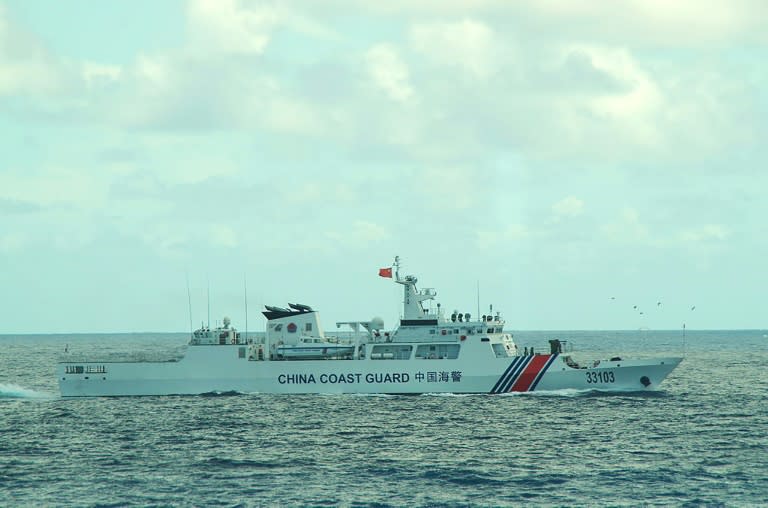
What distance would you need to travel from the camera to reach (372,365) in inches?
2090

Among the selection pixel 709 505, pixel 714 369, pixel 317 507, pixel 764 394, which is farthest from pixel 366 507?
pixel 714 369

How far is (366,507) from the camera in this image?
27609 millimetres

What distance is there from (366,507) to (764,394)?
3932 centimetres

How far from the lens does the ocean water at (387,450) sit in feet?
96.1

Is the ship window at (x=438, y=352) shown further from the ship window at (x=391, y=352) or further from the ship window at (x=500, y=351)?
the ship window at (x=500, y=351)

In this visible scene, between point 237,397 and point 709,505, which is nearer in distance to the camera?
point 709,505

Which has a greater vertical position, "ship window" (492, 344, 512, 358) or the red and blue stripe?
"ship window" (492, 344, 512, 358)

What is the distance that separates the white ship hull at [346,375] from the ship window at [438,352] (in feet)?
1.77

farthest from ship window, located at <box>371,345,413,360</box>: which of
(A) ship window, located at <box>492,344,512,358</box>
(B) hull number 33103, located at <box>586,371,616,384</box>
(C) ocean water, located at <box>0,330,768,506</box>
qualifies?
(B) hull number 33103, located at <box>586,371,616,384</box>

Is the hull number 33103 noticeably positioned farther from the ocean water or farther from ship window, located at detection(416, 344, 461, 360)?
ship window, located at detection(416, 344, 461, 360)

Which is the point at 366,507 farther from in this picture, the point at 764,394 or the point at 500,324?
the point at 764,394

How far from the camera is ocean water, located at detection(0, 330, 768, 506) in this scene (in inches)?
1153

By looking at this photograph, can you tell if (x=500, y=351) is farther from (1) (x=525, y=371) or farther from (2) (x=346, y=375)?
(2) (x=346, y=375)

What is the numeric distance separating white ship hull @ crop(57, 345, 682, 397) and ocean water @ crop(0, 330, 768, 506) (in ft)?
2.66
